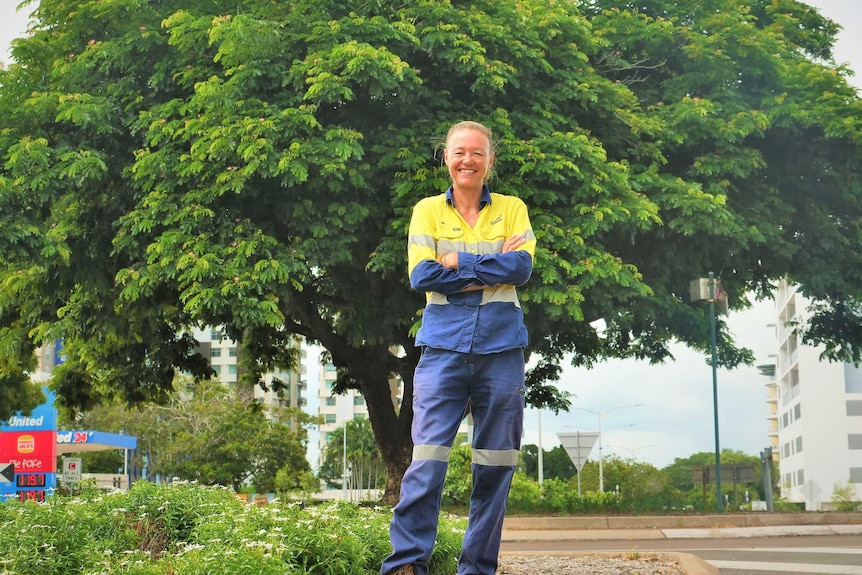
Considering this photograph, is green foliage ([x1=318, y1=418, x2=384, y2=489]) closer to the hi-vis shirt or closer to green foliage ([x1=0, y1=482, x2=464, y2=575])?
green foliage ([x1=0, y1=482, x2=464, y2=575])

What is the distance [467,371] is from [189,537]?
2.68 meters

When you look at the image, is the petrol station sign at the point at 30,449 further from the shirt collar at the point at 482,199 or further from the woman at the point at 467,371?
the woman at the point at 467,371

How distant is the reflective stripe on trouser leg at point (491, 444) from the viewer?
4637 millimetres

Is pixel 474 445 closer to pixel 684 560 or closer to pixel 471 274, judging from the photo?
pixel 471 274

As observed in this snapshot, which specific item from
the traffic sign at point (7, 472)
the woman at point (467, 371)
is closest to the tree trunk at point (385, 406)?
the traffic sign at point (7, 472)

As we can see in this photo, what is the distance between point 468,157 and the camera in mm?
4918

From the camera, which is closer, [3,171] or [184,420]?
[3,171]

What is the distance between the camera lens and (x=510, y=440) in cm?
469

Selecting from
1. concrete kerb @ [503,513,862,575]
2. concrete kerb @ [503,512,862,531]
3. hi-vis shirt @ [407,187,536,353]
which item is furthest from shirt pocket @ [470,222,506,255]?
concrete kerb @ [503,512,862,531]

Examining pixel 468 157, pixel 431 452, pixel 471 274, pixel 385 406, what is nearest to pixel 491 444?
pixel 431 452

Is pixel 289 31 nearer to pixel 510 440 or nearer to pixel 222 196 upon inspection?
pixel 222 196

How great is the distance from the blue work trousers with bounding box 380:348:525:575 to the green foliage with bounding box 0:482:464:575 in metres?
0.58

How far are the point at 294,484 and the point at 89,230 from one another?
54708mm

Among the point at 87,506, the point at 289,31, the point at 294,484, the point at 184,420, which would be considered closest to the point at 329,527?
the point at 87,506
